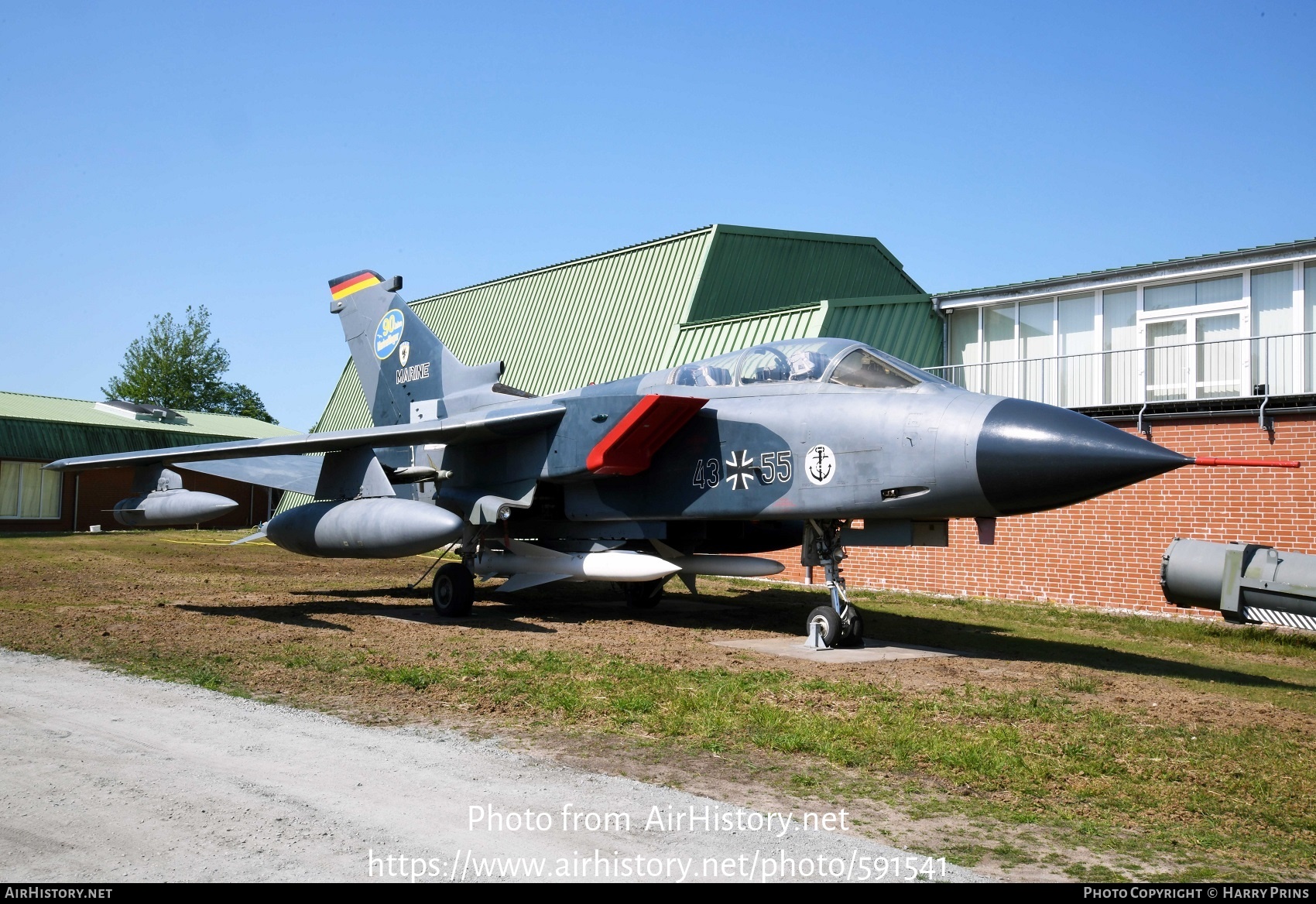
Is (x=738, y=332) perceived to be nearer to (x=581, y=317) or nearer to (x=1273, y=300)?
(x=581, y=317)

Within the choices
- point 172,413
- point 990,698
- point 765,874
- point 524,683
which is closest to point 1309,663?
point 990,698

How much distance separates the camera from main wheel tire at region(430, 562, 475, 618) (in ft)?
41.6

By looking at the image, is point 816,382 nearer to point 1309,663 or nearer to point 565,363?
point 1309,663

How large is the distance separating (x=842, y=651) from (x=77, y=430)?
1436 inches

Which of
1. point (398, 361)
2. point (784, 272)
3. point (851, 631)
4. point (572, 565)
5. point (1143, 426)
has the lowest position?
point (851, 631)

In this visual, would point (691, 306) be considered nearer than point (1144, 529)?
No

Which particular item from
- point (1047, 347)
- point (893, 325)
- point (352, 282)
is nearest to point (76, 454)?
point (352, 282)

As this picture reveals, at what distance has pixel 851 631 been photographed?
10203 millimetres

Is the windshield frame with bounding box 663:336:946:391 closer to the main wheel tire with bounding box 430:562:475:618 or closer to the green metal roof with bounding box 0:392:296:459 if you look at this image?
the main wheel tire with bounding box 430:562:475:618

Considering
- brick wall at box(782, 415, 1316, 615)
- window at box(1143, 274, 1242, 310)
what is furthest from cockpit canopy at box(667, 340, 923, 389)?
window at box(1143, 274, 1242, 310)

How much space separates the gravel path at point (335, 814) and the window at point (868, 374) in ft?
18.6

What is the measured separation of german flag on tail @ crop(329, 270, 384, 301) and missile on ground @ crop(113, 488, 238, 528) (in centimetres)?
469

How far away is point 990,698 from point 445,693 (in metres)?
4.06

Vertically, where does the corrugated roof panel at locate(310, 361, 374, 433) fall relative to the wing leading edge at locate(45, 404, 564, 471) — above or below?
above
